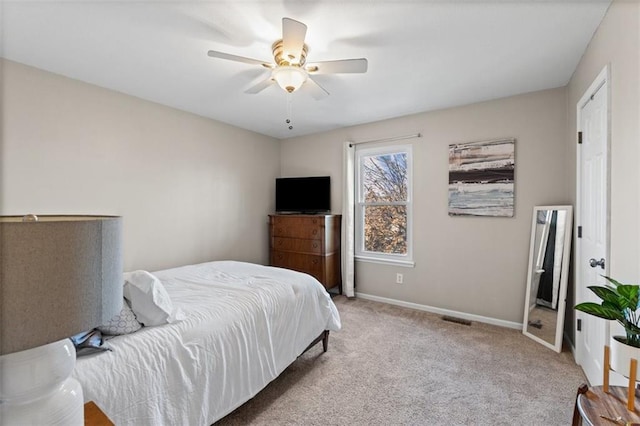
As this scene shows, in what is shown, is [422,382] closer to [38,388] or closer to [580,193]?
[580,193]

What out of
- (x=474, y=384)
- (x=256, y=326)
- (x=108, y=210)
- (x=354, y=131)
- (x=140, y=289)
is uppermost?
(x=354, y=131)

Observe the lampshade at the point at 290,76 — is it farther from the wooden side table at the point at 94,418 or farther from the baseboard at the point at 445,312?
the baseboard at the point at 445,312

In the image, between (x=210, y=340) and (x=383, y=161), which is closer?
(x=210, y=340)

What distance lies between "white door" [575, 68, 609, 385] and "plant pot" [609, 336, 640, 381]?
0.85 metres

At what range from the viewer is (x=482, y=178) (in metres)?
3.04

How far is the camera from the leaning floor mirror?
249 centimetres

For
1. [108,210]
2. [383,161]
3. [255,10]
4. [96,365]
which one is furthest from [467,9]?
[108,210]

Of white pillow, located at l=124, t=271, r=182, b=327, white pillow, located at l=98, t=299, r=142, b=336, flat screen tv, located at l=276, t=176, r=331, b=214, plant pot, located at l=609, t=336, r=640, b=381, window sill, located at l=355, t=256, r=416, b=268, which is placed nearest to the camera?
plant pot, located at l=609, t=336, r=640, b=381

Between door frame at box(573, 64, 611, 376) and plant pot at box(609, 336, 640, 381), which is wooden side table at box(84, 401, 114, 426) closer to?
plant pot at box(609, 336, 640, 381)

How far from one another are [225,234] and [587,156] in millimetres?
3833

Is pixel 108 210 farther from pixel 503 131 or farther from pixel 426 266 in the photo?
pixel 503 131

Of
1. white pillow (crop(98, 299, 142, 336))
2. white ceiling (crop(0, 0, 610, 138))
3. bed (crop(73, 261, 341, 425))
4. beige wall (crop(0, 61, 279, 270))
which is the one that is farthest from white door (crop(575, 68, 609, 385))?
beige wall (crop(0, 61, 279, 270))

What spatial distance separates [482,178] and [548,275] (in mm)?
1127

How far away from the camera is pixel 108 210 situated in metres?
2.70
